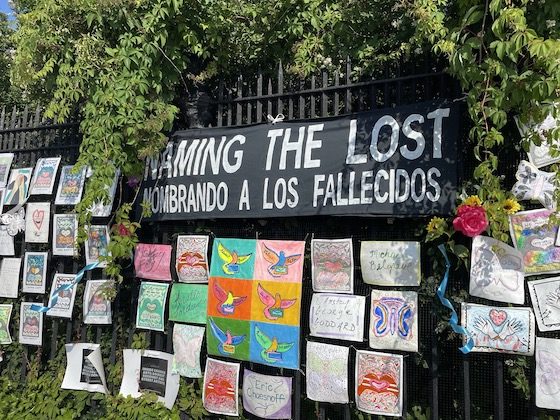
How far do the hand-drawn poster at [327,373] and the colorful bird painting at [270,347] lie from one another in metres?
0.18

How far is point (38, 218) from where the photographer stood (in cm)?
513

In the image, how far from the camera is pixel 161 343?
14.4ft

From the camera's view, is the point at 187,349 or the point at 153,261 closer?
the point at 187,349

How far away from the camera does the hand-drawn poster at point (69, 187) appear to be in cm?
492

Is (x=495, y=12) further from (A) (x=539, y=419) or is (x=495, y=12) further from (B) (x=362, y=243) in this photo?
(A) (x=539, y=419)

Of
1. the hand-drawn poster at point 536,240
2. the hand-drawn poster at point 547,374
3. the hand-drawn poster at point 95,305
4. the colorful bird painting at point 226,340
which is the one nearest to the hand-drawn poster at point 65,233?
the hand-drawn poster at point 95,305

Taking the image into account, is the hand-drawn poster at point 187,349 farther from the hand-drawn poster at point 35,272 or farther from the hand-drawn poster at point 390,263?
the hand-drawn poster at point 35,272

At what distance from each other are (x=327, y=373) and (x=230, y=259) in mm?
1075

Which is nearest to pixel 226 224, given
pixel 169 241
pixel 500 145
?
pixel 169 241

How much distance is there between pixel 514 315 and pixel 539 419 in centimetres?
56

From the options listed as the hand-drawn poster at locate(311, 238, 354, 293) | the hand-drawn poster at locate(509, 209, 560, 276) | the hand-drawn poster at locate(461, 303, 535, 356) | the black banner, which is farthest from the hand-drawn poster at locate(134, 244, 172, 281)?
the hand-drawn poster at locate(509, 209, 560, 276)

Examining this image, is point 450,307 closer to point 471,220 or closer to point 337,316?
point 471,220

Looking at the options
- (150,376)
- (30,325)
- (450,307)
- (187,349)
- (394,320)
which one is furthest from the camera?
(30,325)

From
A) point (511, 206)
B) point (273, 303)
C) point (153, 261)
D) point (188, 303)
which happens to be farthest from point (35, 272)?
point (511, 206)
